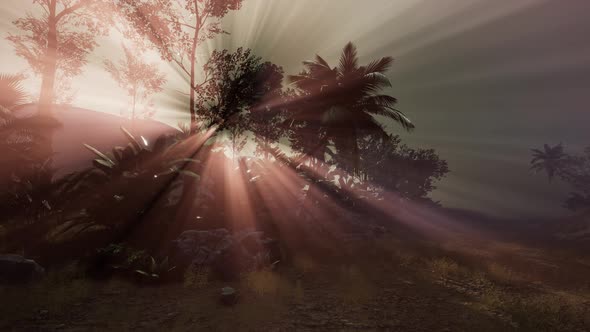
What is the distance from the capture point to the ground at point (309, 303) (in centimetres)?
525

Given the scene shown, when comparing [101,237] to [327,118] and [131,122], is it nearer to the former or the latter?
[327,118]

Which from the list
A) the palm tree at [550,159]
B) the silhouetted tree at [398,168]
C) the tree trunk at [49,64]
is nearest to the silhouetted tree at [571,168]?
the palm tree at [550,159]

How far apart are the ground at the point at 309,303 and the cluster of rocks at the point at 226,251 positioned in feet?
1.38

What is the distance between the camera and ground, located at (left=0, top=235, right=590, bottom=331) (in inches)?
207

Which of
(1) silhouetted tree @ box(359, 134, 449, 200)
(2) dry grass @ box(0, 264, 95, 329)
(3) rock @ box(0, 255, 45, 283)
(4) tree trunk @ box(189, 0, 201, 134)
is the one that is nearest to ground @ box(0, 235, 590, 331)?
(2) dry grass @ box(0, 264, 95, 329)

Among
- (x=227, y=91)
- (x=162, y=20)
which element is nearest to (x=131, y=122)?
(x=162, y=20)

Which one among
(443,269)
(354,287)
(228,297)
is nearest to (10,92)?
(228,297)

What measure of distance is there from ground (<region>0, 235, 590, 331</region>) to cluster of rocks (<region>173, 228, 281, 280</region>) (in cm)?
42

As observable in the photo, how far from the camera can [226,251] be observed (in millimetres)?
8219

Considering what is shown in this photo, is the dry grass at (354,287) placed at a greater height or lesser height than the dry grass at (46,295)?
greater

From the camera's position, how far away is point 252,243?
888cm

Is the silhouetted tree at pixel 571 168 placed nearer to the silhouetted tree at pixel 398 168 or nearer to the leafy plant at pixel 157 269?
the silhouetted tree at pixel 398 168

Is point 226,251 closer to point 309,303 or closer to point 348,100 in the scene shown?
point 309,303

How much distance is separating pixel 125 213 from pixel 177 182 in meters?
2.31
